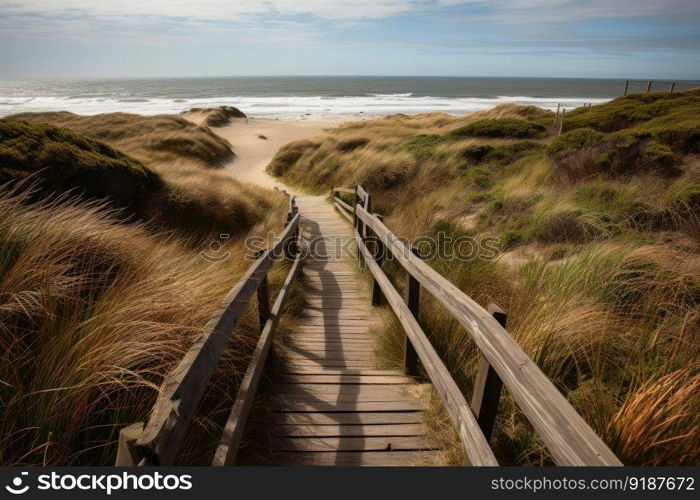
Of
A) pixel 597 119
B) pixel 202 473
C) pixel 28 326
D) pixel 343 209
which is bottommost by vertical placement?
pixel 343 209

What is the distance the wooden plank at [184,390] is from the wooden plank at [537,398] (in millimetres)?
1402

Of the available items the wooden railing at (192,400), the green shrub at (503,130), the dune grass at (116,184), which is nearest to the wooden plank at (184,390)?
the wooden railing at (192,400)

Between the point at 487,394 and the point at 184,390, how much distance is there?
5.01 feet

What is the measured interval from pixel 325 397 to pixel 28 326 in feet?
7.12

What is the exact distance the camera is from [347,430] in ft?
9.54

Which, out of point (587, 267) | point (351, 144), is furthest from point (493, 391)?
point (351, 144)

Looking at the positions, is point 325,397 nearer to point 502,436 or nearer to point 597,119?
point 502,436

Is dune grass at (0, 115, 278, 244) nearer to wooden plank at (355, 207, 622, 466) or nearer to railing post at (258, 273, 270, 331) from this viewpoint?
railing post at (258, 273, 270, 331)

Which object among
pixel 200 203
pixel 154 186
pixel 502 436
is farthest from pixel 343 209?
pixel 502 436

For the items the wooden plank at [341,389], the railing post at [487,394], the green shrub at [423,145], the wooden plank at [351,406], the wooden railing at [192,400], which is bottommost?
the wooden plank at [341,389]

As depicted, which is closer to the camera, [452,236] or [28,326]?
[28,326]

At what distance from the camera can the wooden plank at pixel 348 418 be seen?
9.77ft

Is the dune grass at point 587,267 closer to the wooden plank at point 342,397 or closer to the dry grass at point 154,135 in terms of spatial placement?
the wooden plank at point 342,397

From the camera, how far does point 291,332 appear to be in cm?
459
